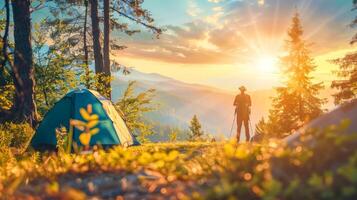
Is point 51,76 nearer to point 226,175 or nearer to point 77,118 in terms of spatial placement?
point 77,118

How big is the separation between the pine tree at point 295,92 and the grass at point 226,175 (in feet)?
113

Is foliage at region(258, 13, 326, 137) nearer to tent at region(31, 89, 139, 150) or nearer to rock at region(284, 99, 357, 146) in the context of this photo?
tent at region(31, 89, 139, 150)

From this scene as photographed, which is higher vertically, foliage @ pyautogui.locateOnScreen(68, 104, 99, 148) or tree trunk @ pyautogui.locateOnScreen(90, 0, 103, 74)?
tree trunk @ pyautogui.locateOnScreen(90, 0, 103, 74)

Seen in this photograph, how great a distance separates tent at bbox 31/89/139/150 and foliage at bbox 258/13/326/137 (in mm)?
25168

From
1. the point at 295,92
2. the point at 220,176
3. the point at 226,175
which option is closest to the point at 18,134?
the point at 220,176

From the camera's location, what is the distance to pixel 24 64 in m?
16.6

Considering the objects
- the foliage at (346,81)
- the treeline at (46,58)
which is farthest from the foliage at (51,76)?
the foliage at (346,81)

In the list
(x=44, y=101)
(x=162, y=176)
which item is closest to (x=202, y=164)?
(x=162, y=176)

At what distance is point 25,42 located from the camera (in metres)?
16.7

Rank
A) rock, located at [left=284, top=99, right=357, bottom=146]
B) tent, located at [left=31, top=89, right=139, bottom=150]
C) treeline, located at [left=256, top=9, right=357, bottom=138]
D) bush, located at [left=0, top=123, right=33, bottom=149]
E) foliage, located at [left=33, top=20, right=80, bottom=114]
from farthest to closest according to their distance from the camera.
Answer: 1. treeline, located at [left=256, top=9, right=357, bottom=138]
2. foliage, located at [left=33, top=20, right=80, bottom=114]
3. bush, located at [left=0, top=123, right=33, bottom=149]
4. tent, located at [left=31, top=89, right=139, bottom=150]
5. rock, located at [left=284, top=99, right=357, bottom=146]

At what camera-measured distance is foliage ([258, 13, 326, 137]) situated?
130 ft

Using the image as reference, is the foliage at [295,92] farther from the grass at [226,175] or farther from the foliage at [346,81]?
the grass at [226,175]

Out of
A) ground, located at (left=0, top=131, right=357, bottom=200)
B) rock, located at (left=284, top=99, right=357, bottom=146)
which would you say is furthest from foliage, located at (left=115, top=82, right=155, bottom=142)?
rock, located at (left=284, top=99, right=357, bottom=146)

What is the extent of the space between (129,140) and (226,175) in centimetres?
1239
